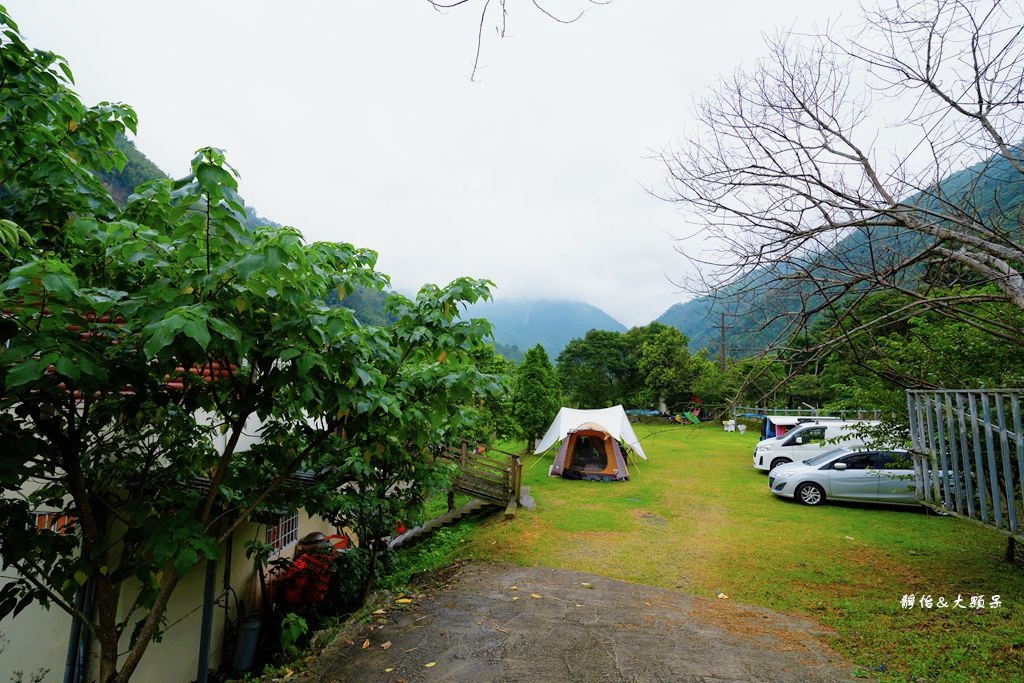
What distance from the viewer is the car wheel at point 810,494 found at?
1147cm

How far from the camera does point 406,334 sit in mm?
3719

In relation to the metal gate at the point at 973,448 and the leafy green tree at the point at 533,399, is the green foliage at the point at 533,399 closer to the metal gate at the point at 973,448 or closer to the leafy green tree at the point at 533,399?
the leafy green tree at the point at 533,399

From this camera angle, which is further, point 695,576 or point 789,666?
point 695,576

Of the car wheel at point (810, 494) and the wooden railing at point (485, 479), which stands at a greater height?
the wooden railing at point (485, 479)

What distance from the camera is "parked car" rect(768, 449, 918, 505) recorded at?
10.8m

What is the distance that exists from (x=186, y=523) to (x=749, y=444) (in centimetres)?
2435

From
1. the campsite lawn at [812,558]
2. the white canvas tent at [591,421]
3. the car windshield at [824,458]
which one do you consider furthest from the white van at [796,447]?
the white canvas tent at [591,421]

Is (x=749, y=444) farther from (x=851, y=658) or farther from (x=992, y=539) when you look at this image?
(x=851, y=658)

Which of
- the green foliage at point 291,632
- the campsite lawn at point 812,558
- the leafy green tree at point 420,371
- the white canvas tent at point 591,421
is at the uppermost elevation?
the leafy green tree at point 420,371

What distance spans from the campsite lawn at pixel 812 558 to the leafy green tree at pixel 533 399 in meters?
5.15

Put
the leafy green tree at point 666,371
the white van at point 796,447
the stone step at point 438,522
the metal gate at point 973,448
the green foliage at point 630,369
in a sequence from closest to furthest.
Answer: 1. the metal gate at point 973,448
2. the stone step at point 438,522
3. the white van at point 796,447
4. the leafy green tree at point 666,371
5. the green foliage at point 630,369

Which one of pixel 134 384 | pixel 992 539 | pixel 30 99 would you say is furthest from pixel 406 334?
pixel 992 539

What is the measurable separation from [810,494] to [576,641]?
905 centimetres

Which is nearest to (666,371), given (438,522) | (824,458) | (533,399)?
(533,399)
